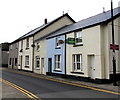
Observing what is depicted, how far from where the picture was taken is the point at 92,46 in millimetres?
14789

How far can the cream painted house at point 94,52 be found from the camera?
45.3ft

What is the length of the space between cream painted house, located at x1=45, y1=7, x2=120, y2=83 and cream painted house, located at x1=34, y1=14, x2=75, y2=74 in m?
7.19

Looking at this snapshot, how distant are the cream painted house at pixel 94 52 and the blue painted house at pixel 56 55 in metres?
1.61

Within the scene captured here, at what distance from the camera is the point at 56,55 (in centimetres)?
2075

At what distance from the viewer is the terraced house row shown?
14.0m

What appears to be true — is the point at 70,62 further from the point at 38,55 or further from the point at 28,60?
the point at 28,60

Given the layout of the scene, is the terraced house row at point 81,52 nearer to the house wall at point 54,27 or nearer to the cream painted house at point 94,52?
the cream painted house at point 94,52

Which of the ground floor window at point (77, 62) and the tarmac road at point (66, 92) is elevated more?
the ground floor window at point (77, 62)

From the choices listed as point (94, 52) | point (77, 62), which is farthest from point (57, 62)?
point (94, 52)

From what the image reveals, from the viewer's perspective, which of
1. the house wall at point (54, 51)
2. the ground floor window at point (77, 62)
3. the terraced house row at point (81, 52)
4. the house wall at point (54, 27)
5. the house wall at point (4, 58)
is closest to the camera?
the terraced house row at point (81, 52)

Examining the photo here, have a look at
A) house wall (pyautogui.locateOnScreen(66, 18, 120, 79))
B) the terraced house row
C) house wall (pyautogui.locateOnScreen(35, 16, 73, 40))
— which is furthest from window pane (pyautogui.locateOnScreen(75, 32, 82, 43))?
house wall (pyautogui.locateOnScreen(35, 16, 73, 40))

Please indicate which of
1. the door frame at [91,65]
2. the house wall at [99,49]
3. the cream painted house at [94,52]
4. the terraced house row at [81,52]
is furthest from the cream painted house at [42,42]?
the door frame at [91,65]

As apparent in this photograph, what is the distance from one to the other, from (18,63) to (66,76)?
17747mm

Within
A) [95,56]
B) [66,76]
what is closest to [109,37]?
[95,56]
